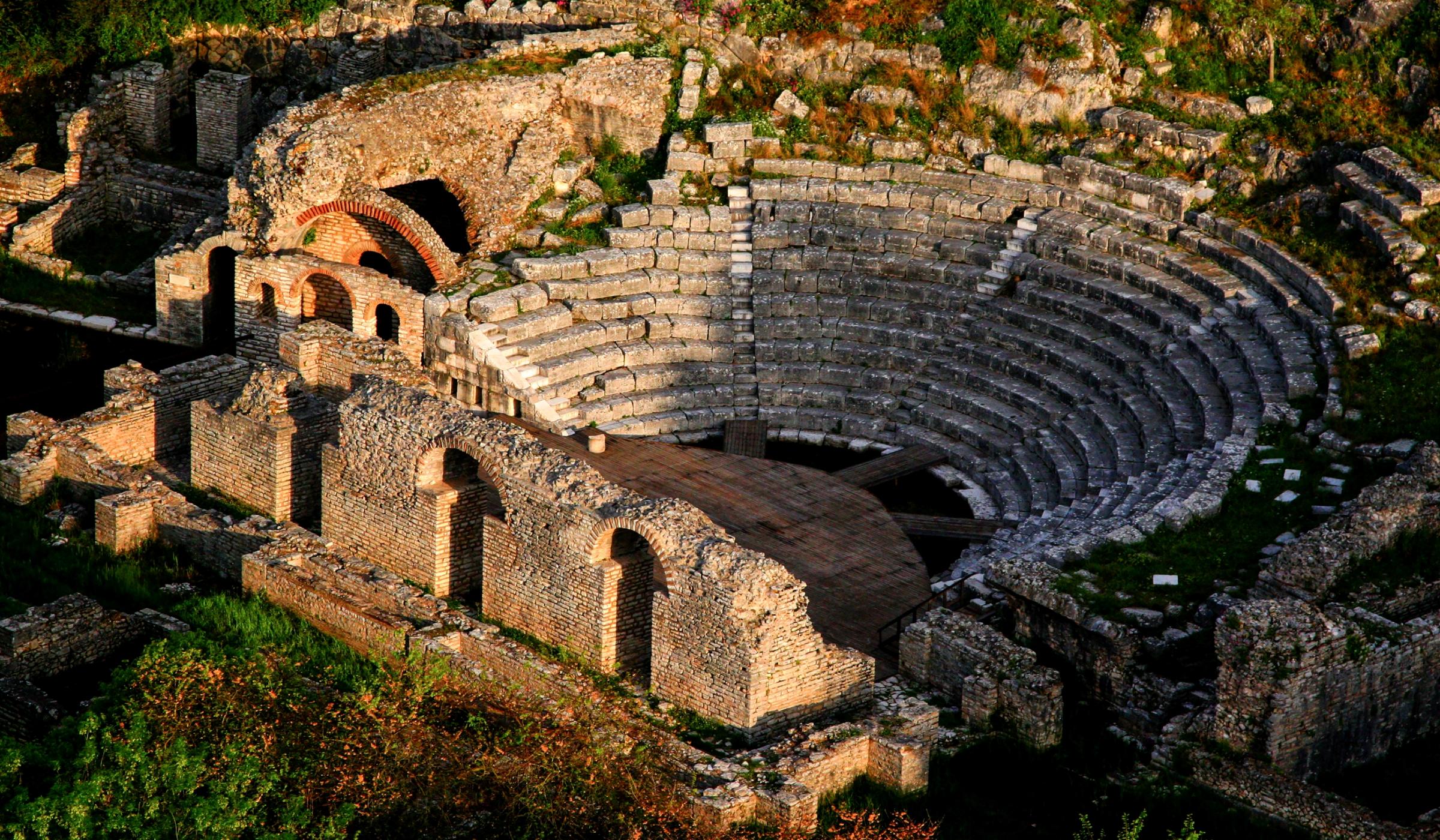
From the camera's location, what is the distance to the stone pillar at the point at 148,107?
3269 centimetres

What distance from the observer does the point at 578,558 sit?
21.1m

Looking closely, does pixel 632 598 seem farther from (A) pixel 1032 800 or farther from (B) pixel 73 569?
(B) pixel 73 569

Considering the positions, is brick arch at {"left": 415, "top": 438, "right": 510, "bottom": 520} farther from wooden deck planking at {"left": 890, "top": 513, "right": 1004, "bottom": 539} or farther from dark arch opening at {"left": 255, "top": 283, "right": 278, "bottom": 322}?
dark arch opening at {"left": 255, "top": 283, "right": 278, "bottom": 322}

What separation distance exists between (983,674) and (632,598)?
358cm

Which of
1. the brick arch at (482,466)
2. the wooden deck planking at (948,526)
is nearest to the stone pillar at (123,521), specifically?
the brick arch at (482,466)

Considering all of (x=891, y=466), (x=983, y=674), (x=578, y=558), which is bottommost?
(x=983, y=674)

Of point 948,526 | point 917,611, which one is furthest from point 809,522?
point 917,611

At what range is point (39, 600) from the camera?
890 inches

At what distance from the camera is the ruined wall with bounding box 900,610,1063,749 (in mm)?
19938

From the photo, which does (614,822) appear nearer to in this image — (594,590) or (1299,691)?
(594,590)

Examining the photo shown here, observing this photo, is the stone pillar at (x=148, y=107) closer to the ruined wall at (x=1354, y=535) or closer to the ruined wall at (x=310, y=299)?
the ruined wall at (x=310, y=299)

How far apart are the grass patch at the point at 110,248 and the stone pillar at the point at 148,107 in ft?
5.30

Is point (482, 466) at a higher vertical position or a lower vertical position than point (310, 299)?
lower

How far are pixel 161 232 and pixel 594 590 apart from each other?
13670mm
